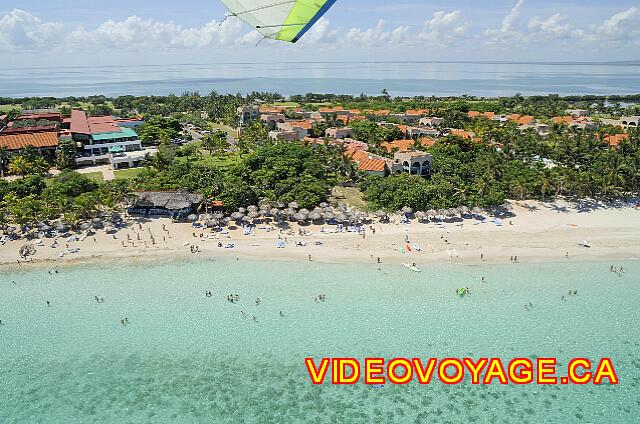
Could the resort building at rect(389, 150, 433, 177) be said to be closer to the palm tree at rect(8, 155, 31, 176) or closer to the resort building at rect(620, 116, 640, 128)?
the palm tree at rect(8, 155, 31, 176)

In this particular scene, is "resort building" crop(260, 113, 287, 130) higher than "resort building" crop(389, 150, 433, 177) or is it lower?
higher

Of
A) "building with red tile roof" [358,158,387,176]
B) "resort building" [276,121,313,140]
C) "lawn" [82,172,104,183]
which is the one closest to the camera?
"building with red tile roof" [358,158,387,176]

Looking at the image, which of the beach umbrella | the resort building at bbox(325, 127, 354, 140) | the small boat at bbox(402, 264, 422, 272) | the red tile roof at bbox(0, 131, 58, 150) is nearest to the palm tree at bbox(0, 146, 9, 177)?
the red tile roof at bbox(0, 131, 58, 150)

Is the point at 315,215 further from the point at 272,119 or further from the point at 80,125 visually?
the point at 272,119

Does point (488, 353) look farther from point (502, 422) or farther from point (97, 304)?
point (97, 304)

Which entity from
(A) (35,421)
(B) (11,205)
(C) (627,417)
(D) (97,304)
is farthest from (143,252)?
(C) (627,417)
